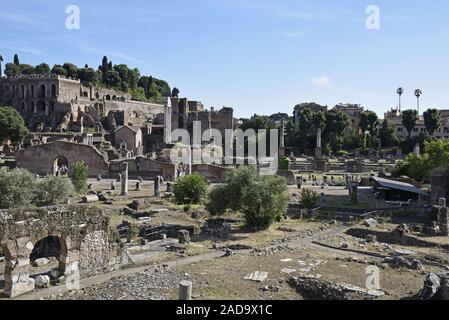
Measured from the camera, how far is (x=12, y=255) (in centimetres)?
1462

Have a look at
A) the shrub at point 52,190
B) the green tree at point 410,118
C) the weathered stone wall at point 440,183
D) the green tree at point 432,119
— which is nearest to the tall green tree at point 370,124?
the green tree at point 410,118

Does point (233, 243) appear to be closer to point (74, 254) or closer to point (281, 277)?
point (281, 277)

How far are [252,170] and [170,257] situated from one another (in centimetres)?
923

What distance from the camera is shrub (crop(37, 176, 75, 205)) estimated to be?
96.0ft

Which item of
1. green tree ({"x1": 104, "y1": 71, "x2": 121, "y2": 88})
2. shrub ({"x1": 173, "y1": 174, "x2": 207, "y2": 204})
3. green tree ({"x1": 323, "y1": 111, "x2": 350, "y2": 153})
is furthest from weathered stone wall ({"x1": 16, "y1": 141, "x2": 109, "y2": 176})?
green tree ({"x1": 104, "y1": 71, "x2": 121, "y2": 88})

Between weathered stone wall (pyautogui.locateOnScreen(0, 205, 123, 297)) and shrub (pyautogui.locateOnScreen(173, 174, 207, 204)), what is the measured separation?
1505 cm

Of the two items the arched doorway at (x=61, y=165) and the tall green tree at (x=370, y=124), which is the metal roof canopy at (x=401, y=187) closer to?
the arched doorway at (x=61, y=165)

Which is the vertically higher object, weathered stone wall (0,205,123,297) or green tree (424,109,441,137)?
green tree (424,109,441,137)

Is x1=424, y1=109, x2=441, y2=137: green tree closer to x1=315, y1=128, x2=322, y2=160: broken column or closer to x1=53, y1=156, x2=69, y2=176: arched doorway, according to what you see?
x1=315, y1=128, x2=322, y2=160: broken column

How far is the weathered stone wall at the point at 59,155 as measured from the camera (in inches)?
2088

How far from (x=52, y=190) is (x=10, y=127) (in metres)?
33.7

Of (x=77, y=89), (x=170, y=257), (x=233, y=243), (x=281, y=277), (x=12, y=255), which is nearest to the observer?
(x=12, y=255)

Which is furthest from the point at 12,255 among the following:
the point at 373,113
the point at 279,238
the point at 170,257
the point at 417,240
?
the point at 373,113
